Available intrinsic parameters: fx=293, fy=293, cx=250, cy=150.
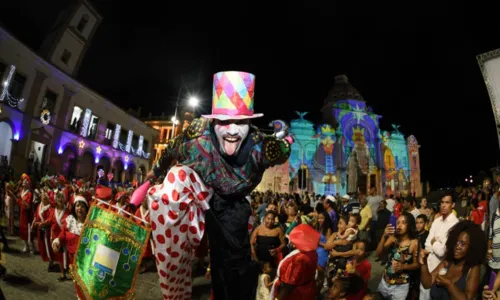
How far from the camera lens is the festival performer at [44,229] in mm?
6500

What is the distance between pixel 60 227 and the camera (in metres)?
6.20

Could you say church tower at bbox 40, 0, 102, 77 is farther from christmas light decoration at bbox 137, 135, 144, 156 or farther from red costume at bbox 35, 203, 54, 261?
red costume at bbox 35, 203, 54, 261

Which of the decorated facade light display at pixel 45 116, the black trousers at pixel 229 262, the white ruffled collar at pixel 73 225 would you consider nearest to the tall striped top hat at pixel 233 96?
the black trousers at pixel 229 262

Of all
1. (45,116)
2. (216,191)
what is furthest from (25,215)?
(45,116)

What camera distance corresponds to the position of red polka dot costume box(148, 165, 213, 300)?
86.7 inches

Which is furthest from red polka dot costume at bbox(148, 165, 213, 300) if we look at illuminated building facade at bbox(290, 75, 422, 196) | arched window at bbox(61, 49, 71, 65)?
illuminated building facade at bbox(290, 75, 422, 196)

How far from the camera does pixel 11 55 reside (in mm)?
16938

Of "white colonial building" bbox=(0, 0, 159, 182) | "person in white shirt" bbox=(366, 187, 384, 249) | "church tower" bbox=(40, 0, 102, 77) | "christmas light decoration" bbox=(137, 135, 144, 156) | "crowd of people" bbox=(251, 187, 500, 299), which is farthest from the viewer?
"christmas light decoration" bbox=(137, 135, 144, 156)

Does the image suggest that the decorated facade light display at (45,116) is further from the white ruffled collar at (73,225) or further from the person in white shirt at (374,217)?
the person in white shirt at (374,217)

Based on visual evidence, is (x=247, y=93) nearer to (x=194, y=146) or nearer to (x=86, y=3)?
(x=194, y=146)

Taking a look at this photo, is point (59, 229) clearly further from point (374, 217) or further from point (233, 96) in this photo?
point (374, 217)

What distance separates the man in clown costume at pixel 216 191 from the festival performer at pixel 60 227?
4.47 metres

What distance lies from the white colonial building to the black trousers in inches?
765

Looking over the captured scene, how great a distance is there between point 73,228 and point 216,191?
4.76 metres
